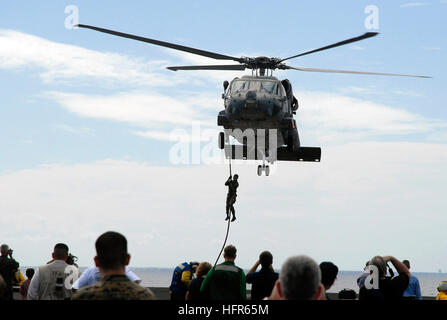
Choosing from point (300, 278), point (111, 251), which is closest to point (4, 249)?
point (111, 251)

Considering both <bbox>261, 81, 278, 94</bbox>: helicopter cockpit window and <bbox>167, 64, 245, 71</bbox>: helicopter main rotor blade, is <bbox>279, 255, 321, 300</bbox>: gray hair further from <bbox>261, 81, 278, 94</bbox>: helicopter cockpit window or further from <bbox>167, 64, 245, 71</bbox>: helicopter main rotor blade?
<bbox>167, 64, 245, 71</bbox>: helicopter main rotor blade

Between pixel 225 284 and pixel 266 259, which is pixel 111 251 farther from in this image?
pixel 266 259

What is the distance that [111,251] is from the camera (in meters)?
5.25

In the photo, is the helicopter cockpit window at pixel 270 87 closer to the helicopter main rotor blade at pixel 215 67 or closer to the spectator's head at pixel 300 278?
the helicopter main rotor blade at pixel 215 67

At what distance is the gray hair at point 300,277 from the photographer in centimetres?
503

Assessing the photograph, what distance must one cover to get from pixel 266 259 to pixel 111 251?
577 cm

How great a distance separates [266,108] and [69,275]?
47.3 ft

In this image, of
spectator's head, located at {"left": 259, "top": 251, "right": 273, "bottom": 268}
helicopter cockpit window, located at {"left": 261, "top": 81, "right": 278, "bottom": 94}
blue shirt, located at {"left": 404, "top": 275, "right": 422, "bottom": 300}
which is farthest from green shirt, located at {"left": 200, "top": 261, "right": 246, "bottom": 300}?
helicopter cockpit window, located at {"left": 261, "top": 81, "right": 278, "bottom": 94}

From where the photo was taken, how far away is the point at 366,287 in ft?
31.7

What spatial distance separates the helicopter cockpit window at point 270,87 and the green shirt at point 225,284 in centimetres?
1423

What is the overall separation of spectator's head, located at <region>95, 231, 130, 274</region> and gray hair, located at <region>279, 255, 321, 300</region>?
1.24 metres

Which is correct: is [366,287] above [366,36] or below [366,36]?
below
